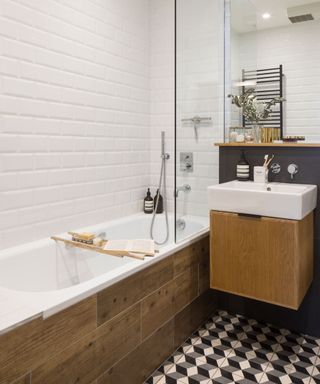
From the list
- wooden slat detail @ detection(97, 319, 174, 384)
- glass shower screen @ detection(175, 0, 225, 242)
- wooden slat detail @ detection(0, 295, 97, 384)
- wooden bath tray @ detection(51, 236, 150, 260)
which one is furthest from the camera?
glass shower screen @ detection(175, 0, 225, 242)

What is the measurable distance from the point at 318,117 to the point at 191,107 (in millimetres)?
919

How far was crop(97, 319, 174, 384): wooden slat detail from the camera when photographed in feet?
5.80

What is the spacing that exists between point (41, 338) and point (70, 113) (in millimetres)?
1565

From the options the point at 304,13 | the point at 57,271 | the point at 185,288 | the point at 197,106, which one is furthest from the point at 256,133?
the point at 57,271

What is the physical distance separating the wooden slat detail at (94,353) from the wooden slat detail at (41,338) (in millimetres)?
43

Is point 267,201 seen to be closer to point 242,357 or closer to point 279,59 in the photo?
point 242,357

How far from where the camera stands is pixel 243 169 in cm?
266

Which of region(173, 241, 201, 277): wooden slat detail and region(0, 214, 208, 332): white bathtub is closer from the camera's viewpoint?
region(0, 214, 208, 332): white bathtub

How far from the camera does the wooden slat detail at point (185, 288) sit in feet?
7.45

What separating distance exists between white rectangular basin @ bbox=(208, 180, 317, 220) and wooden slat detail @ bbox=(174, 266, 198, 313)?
0.48 m

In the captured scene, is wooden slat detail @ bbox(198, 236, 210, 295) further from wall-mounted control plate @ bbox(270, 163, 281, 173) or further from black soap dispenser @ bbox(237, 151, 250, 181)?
wall-mounted control plate @ bbox(270, 163, 281, 173)

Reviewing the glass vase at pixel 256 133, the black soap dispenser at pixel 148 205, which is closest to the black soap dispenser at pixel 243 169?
the glass vase at pixel 256 133

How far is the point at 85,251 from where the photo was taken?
7.86 feet

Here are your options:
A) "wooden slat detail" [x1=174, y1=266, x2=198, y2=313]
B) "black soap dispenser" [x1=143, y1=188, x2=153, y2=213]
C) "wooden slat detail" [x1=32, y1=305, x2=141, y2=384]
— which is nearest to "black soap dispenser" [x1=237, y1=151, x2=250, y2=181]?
"wooden slat detail" [x1=174, y1=266, x2=198, y2=313]
